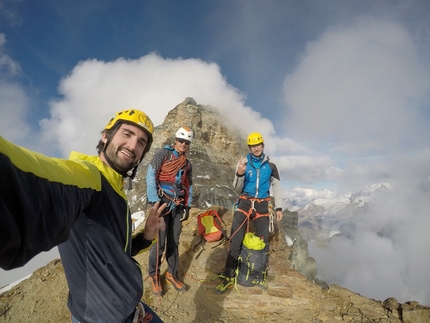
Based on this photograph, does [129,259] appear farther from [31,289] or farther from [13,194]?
[31,289]

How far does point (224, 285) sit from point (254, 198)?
2.85 metres

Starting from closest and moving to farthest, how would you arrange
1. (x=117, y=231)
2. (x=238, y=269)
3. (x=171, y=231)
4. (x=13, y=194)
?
(x=13, y=194) < (x=117, y=231) < (x=171, y=231) < (x=238, y=269)

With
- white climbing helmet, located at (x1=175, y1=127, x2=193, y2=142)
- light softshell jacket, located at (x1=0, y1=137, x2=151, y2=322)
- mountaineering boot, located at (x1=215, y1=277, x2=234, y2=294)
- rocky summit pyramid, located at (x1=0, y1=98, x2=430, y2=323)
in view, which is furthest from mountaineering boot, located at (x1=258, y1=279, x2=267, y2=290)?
light softshell jacket, located at (x1=0, y1=137, x2=151, y2=322)

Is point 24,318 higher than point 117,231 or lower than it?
lower

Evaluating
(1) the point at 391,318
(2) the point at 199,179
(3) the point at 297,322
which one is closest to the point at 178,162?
(3) the point at 297,322

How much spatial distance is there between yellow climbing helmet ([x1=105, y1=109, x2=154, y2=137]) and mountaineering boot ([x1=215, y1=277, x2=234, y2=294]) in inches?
227

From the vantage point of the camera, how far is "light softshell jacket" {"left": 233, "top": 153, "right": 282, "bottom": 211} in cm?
686

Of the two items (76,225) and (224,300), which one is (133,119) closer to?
(76,225)

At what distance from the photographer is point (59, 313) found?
5719 mm

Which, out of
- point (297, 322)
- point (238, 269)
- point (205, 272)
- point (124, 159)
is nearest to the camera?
point (124, 159)

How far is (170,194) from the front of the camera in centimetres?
618

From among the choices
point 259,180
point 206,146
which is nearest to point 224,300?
point 259,180

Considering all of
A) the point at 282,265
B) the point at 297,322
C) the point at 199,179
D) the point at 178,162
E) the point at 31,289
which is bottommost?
the point at 31,289

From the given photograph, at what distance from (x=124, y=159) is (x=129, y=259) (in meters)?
1.06
